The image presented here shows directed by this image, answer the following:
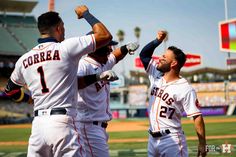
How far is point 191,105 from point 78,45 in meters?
1.83

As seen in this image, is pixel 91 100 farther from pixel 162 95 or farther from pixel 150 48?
pixel 150 48

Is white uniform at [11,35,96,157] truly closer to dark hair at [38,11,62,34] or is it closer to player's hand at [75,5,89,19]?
dark hair at [38,11,62,34]

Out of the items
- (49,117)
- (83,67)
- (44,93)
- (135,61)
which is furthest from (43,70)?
(135,61)

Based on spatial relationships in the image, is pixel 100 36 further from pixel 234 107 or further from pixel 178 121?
pixel 234 107

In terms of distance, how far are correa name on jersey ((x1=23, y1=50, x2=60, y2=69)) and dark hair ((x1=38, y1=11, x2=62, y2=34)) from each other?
23cm

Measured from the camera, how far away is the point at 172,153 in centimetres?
436

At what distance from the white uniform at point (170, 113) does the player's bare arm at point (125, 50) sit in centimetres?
57

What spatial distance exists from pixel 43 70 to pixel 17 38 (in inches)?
1591

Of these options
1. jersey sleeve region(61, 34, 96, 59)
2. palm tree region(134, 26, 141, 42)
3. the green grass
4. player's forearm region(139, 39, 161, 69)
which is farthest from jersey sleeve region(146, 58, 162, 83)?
palm tree region(134, 26, 141, 42)

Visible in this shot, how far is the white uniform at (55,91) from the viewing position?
9.94 ft

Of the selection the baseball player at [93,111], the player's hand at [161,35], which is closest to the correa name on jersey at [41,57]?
the baseball player at [93,111]

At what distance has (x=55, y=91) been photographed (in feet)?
10.3

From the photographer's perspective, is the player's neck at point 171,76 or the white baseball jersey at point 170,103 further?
the player's neck at point 171,76

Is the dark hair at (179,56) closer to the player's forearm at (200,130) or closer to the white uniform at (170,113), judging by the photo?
the white uniform at (170,113)
